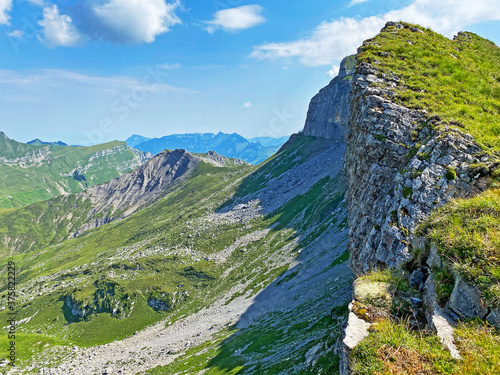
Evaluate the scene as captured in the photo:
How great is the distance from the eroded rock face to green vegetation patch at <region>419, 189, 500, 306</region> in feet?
7.69

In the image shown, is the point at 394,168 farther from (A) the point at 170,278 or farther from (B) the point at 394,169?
(A) the point at 170,278

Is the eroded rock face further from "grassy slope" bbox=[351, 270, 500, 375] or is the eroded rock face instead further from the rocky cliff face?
"grassy slope" bbox=[351, 270, 500, 375]

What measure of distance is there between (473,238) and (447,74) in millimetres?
28540

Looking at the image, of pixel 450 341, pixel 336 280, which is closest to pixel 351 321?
pixel 450 341

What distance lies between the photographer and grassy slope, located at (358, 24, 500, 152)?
2297 cm

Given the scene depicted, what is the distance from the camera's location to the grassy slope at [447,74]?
Result: 75.4 ft

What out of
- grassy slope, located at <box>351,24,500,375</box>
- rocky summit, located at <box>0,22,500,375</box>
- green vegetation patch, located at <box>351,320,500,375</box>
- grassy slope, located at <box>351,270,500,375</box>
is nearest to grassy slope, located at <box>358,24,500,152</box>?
rocky summit, located at <box>0,22,500,375</box>

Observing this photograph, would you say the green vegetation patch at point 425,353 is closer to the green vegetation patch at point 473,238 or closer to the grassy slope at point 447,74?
the green vegetation patch at point 473,238

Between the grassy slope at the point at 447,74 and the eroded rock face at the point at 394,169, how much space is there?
125cm

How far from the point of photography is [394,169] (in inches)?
1093

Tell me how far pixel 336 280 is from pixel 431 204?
163 feet

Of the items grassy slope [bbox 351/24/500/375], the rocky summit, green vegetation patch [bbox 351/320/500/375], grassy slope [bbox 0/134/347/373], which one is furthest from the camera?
grassy slope [bbox 0/134/347/373]

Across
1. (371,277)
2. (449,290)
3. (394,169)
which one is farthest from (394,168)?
(449,290)

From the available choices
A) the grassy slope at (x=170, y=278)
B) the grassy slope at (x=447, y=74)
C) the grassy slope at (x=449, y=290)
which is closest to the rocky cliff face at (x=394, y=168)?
the grassy slope at (x=447, y=74)
